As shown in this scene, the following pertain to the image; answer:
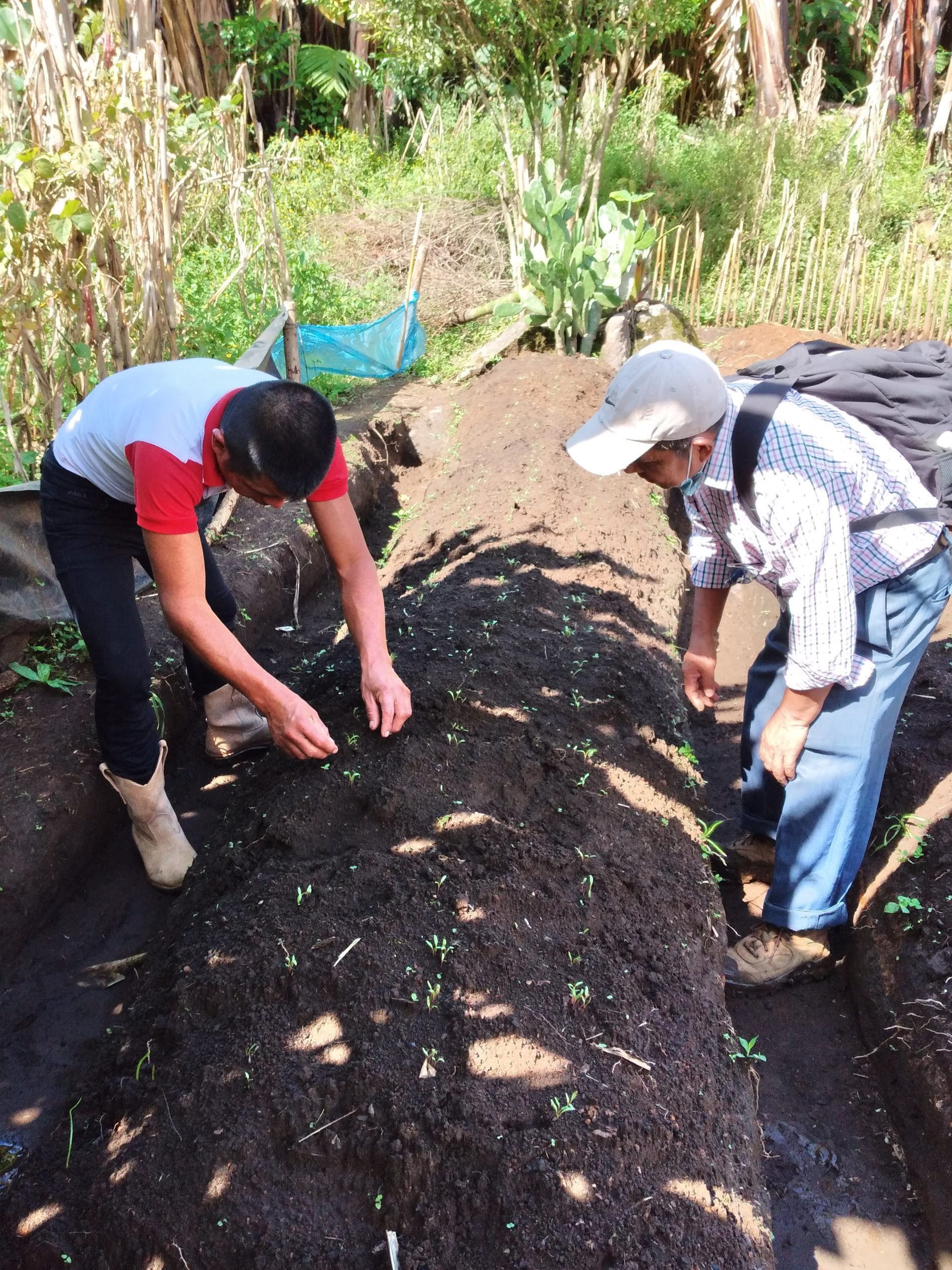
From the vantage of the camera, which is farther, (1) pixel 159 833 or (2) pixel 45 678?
(2) pixel 45 678

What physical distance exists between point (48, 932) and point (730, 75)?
1564cm

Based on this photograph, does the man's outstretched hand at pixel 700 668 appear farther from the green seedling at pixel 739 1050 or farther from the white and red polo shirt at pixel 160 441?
the white and red polo shirt at pixel 160 441

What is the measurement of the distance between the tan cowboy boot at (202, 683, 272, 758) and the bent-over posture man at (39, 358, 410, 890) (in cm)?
46

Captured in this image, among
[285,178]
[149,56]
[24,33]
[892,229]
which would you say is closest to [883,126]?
[892,229]

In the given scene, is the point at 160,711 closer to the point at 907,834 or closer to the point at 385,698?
the point at 385,698

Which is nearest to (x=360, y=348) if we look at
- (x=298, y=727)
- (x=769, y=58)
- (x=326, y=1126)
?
(x=298, y=727)

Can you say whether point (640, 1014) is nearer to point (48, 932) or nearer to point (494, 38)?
point (48, 932)

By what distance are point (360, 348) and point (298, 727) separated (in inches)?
212

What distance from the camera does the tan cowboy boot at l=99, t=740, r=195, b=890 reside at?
3.04m

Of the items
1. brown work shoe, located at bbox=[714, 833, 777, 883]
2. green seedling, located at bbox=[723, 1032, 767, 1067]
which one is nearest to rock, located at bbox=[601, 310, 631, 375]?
brown work shoe, located at bbox=[714, 833, 777, 883]

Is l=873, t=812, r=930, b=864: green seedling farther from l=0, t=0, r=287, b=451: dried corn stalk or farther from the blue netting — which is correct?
the blue netting

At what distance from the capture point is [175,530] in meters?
2.19

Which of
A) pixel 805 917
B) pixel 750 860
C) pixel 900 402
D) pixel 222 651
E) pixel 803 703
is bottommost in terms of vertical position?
pixel 750 860

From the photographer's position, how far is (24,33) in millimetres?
3604
